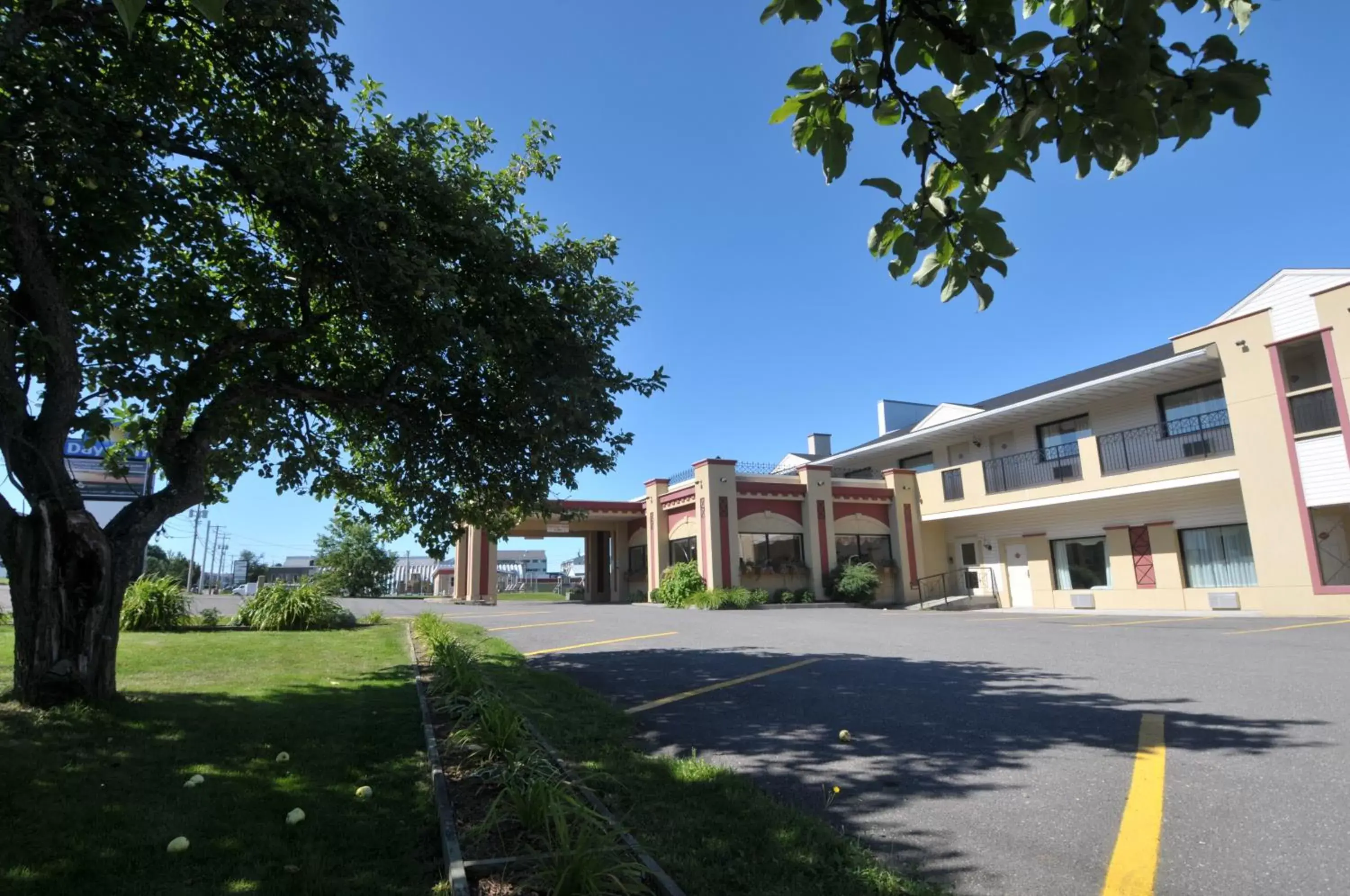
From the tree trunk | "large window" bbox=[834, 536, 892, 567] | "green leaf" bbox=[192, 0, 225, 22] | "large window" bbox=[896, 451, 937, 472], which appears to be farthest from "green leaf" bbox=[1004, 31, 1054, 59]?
"large window" bbox=[896, 451, 937, 472]

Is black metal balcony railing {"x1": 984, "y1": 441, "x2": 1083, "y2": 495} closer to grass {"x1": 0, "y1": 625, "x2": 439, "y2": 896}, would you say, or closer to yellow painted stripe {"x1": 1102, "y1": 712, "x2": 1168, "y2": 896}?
yellow painted stripe {"x1": 1102, "y1": 712, "x2": 1168, "y2": 896}

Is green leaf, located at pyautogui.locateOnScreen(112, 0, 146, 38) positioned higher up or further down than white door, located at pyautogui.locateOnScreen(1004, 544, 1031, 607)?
higher up

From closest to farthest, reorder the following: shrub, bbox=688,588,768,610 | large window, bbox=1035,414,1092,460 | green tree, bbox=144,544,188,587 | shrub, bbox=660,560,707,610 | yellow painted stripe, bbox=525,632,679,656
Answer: yellow painted stripe, bbox=525,632,679,656 → large window, bbox=1035,414,1092,460 → shrub, bbox=688,588,768,610 → shrub, bbox=660,560,707,610 → green tree, bbox=144,544,188,587

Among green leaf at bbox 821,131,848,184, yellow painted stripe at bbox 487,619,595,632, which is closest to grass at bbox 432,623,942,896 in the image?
green leaf at bbox 821,131,848,184

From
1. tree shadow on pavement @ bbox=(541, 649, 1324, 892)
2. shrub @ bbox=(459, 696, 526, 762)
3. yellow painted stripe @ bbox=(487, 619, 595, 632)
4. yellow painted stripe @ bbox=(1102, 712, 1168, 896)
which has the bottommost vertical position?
→ yellow painted stripe @ bbox=(1102, 712, 1168, 896)

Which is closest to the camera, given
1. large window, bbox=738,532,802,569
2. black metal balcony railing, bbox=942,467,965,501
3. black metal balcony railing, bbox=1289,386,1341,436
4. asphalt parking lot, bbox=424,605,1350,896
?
asphalt parking lot, bbox=424,605,1350,896

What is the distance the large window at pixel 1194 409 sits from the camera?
18.9 metres

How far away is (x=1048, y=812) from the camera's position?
13.8 feet

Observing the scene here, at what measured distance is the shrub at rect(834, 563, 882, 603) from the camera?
992 inches

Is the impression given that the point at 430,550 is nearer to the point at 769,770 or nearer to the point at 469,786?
the point at 469,786

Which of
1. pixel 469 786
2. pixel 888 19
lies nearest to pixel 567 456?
pixel 469 786

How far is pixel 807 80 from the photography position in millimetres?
2822

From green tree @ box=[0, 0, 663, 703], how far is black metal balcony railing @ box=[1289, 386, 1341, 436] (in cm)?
1601

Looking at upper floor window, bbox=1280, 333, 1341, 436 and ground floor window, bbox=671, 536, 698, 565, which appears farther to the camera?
ground floor window, bbox=671, 536, 698, 565
